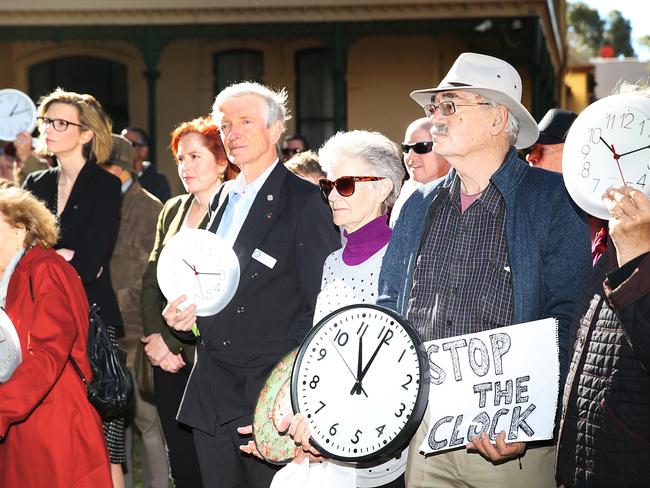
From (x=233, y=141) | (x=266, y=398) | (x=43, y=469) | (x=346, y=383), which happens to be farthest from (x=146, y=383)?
(x=346, y=383)

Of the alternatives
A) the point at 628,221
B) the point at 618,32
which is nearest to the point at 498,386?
the point at 628,221

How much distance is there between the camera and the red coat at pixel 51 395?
458cm

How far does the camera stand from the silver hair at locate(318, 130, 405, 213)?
4.34 m

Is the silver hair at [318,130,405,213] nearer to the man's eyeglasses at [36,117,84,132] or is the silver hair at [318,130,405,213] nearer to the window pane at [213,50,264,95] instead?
the man's eyeglasses at [36,117,84,132]

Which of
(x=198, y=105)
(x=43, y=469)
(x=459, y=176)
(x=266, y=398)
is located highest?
(x=198, y=105)

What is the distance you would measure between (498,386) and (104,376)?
7.63 ft

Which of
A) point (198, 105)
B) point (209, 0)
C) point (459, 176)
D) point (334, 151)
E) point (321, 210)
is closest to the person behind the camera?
point (459, 176)

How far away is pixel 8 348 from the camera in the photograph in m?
4.38

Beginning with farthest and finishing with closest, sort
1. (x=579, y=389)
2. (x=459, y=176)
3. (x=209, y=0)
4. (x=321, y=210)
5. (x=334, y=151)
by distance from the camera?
(x=209, y=0), (x=321, y=210), (x=334, y=151), (x=459, y=176), (x=579, y=389)

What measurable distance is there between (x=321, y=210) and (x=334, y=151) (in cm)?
38

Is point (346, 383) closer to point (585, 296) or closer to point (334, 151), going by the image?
point (585, 296)

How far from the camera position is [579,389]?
331cm

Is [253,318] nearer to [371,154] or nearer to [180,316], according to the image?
[180,316]

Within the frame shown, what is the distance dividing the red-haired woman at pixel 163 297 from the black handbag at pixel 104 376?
0.46m
